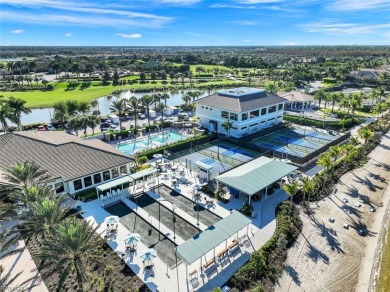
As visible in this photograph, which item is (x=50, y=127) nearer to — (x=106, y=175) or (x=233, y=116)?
(x=106, y=175)

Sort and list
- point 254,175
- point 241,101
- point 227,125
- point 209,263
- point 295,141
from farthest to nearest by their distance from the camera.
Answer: point 241,101
point 295,141
point 227,125
point 254,175
point 209,263

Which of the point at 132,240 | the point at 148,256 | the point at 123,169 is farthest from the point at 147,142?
the point at 148,256

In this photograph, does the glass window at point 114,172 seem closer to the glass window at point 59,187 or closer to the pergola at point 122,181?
the pergola at point 122,181

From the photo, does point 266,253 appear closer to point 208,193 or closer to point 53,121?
point 208,193

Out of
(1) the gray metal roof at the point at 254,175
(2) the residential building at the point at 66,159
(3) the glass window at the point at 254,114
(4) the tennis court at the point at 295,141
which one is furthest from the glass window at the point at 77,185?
(3) the glass window at the point at 254,114

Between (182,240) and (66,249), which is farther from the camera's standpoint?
(182,240)

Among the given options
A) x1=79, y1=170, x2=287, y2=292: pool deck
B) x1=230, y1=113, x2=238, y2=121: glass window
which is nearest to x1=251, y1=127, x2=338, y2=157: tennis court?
x1=230, y1=113, x2=238, y2=121: glass window

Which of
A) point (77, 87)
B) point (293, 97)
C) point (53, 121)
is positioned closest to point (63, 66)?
point (77, 87)
